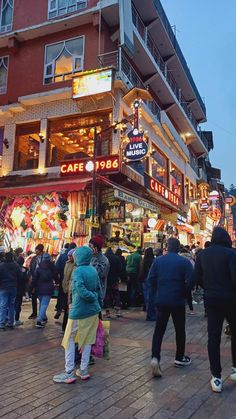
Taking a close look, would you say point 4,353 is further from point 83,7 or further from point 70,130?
point 83,7

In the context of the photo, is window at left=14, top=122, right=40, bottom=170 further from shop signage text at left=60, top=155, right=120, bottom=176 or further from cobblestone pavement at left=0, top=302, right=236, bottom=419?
cobblestone pavement at left=0, top=302, right=236, bottom=419

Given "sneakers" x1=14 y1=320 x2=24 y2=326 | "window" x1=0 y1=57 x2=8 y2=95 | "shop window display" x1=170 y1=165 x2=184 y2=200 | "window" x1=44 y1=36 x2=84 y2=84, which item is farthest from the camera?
"shop window display" x1=170 y1=165 x2=184 y2=200

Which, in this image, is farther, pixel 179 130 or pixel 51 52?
pixel 179 130

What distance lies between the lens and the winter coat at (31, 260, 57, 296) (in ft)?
28.6

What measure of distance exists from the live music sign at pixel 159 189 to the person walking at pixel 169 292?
11.8 metres

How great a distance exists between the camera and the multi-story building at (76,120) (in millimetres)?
14383

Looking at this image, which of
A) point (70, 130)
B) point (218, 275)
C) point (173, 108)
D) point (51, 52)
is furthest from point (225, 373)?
point (173, 108)

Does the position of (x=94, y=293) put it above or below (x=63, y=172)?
below

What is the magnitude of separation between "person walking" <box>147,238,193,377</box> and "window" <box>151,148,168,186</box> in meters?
15.0

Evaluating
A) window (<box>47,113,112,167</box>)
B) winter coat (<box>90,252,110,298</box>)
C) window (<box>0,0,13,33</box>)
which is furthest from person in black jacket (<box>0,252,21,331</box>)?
window (<box>0,0,13,33</box>)

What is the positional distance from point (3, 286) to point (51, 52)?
13.5 meters

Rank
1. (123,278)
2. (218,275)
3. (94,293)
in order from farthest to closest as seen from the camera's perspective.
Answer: (123,278) → (94,293) → (218,275)

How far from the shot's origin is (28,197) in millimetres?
14680

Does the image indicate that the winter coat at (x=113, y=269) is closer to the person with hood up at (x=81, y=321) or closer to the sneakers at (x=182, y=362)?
the sneakers at (x=182, y=362)
